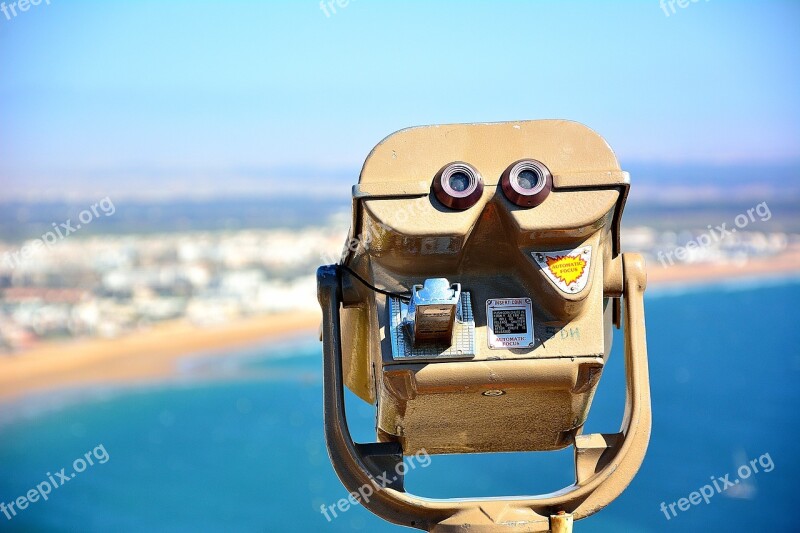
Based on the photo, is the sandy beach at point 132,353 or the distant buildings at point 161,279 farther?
the distant buildings at point 161,279

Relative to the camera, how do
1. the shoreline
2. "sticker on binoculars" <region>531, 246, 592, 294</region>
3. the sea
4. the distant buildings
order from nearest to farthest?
"sticker on binoculars" <region>531, 246, 592, 294</region> → the sea → the shoreline → the distant buildings

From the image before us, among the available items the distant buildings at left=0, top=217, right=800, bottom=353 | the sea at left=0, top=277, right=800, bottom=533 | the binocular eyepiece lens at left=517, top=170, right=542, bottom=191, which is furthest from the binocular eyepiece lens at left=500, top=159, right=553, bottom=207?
the distant buildings at left=0, top=217, right=800, bottom=353

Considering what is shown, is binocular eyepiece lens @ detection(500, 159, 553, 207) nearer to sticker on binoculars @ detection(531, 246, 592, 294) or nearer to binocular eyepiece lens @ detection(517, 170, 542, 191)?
binocular eyepiece lens @ detection(517, 170, 542, 191)

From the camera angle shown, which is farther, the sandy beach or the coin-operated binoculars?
the sandy beach

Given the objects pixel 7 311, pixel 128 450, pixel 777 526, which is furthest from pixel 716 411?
pixel 7 311

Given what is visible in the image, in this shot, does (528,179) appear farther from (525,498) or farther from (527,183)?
(525,498)

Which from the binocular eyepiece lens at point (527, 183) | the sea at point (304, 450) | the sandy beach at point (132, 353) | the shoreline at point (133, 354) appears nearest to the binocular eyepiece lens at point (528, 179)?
the binocular eyepiece lens at point (527, 183)

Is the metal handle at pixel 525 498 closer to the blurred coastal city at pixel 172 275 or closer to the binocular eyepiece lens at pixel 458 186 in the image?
the binocular eyepiece lens at pixel 458 186
